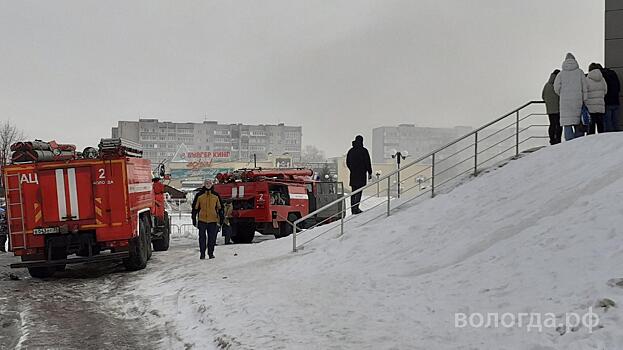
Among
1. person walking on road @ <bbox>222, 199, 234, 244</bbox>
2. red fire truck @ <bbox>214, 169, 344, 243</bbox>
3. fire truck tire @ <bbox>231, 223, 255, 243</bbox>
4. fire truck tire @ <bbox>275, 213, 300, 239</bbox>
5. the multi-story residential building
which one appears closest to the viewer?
person walking on road @ <bbox>222, 199, 234, 244</bbox>

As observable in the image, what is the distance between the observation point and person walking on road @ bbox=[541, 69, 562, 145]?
12.8m

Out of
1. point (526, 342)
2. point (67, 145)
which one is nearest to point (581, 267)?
point (526, 342)

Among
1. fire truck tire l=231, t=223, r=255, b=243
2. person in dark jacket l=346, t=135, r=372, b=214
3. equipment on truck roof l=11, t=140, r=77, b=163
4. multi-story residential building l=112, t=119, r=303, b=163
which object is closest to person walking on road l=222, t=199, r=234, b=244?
fire truck tire l=231, t=223, r=255, b=243

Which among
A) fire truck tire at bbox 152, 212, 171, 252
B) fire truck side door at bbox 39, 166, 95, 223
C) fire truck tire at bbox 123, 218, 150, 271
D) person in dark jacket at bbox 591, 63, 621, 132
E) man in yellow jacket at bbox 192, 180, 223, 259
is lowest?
fire truck tire at bbox 152, 212, 171, 252

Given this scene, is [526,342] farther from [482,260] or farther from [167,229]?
[167,229]

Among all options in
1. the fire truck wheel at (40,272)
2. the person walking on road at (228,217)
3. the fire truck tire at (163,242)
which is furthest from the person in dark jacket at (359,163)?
the fire truck wheel at (40,272)

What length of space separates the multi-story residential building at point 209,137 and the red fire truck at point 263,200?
298ft

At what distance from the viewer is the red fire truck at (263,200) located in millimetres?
18625

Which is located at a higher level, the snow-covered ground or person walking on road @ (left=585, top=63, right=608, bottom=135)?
person walking on road @ (left=585, top=63, right=608, bottom=135)

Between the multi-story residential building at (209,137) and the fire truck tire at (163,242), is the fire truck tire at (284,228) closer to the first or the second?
the fire truck tire at (163,242)

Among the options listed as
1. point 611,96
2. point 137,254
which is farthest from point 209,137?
point 611,96

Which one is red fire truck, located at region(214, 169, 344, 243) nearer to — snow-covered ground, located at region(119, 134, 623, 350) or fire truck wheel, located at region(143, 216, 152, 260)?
fire truck wheel, located at region(143, 216, 152, 260)

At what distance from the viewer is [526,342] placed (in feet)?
16.3

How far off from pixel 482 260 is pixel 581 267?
1555 millimetres
